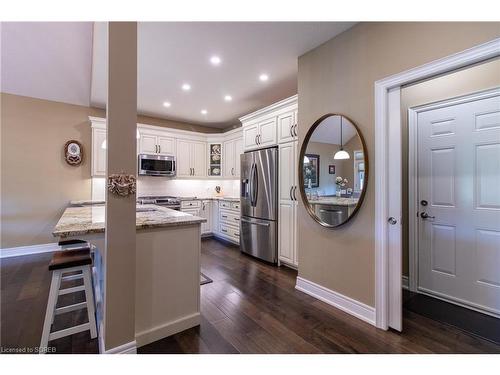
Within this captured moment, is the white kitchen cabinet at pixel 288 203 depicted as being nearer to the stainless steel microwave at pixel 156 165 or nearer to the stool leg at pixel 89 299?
the stool leg at pixel 89 299

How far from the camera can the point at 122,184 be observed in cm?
149

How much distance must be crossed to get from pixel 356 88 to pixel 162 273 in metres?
2.34

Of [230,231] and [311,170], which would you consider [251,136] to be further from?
[230,231]

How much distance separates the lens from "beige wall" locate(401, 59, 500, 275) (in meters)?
2.20

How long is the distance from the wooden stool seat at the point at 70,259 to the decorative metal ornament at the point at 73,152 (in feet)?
9.99

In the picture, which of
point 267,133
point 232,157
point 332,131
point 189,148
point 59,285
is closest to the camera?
point 59,285

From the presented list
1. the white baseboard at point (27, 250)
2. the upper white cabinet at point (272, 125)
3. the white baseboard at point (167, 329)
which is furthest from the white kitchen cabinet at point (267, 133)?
the white baseboard at point (27, 250)

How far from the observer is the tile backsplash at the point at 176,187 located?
452 cm

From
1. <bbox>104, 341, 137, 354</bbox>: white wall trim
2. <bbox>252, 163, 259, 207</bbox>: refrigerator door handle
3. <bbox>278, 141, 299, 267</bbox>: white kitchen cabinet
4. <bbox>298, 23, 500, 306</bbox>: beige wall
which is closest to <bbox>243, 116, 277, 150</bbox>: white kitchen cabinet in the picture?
<bbox>278, 141, 299, 267</bbox>: white kitchen cabinet

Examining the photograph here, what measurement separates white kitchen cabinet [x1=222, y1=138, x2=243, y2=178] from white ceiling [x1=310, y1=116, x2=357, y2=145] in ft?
8.48

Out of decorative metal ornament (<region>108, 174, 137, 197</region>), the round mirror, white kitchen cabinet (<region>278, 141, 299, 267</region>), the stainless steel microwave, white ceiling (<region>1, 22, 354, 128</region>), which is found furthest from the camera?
the stainless steel microwave

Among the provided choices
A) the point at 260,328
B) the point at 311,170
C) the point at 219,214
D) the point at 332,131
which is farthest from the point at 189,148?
the point at 260,328

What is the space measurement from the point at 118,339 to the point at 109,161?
1.15 metres

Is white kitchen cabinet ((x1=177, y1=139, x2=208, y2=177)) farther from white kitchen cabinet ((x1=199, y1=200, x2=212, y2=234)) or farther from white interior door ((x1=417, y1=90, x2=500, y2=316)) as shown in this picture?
white interior door ((x1=417, y1=90, x2=500, y2=316))
